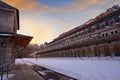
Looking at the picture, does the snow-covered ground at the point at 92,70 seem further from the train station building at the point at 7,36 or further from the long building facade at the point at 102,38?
the long building facade at the point at 102,38

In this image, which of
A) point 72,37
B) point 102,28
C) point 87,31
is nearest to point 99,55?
point 102,28

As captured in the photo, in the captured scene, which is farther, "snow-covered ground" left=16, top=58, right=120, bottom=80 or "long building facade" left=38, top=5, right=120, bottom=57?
"long building facade" left=38, top=5, right=120, bottom=57

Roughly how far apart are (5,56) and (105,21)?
30.6 meters

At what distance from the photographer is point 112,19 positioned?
1403 inches

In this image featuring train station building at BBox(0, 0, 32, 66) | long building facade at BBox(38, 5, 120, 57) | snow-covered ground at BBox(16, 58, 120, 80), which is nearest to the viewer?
snow-covered ground at BBox(16, 58, 120, 80)

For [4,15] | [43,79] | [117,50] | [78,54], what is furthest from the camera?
[78,54]

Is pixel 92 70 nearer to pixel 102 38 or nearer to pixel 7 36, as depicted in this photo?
pixel 7 36

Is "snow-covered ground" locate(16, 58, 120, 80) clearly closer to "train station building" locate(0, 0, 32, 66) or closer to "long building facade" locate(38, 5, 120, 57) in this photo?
"train station building" locate(0, 0, 32, 66)

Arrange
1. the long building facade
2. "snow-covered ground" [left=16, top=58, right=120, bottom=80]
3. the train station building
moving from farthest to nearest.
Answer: the long building facade < the train station building < "snow-covered ground" [left=16, top=58, right=120, bottom=80]

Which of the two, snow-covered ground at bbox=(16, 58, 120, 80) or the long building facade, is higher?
the long building facade

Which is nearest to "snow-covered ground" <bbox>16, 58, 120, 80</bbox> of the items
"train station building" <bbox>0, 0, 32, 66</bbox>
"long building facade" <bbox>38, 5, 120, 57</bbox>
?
"train station building" <bbox>0, 0, 32, 66</bbox>

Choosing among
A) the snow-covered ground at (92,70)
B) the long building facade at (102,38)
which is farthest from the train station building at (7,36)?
the long building facade at (102,38)

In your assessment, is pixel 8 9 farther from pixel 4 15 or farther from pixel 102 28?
pixel 102 28

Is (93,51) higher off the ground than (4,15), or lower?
lower
